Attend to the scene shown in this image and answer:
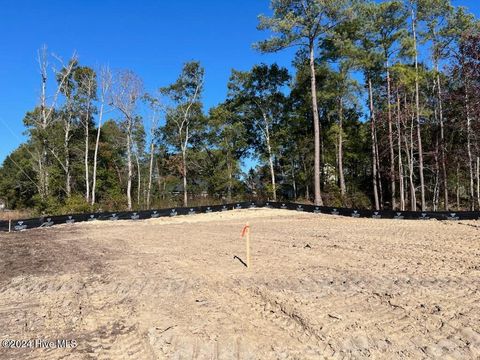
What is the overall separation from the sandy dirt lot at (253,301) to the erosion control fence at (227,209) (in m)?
7.53

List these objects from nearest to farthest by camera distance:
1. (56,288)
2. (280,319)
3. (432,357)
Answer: (432,357)
(280,319)
(56,288)

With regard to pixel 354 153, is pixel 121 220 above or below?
below

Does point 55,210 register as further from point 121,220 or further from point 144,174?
point 144,174

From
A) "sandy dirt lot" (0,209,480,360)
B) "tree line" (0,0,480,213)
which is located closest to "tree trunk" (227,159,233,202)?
"tree line" (0,0,480,213)

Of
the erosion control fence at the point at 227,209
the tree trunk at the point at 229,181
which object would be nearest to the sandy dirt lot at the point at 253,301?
the erosion control fence at the point at 227,209

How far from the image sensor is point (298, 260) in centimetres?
869

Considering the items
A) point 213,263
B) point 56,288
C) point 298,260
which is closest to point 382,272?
point 298,260

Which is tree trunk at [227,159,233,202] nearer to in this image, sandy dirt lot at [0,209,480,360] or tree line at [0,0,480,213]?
tree line at [0,0,480,213]

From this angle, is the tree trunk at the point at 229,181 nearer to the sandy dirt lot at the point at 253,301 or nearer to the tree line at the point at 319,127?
the tree line at the point at 319,127

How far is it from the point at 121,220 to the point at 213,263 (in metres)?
14.9

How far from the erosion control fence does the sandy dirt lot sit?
24.7 feet

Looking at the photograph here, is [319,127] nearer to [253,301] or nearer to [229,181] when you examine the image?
[229,181]

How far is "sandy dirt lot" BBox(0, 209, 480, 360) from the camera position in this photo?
4441mm

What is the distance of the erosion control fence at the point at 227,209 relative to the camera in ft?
59.7
